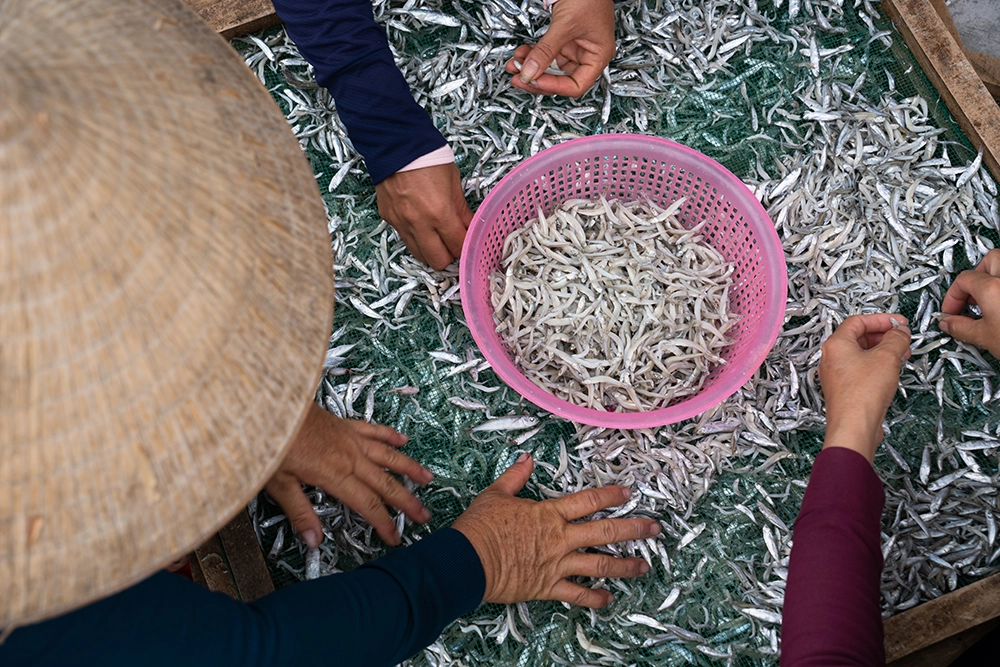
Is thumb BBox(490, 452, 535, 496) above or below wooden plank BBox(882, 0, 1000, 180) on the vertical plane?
below

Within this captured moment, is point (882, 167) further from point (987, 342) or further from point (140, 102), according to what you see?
point (140, 102)

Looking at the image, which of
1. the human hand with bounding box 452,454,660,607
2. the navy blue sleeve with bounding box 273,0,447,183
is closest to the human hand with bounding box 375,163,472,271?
the navy blue sleeve with bounding box 273,0,447,183

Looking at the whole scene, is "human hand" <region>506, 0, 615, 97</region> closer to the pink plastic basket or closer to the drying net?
the drying net

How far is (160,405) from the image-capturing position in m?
0.71

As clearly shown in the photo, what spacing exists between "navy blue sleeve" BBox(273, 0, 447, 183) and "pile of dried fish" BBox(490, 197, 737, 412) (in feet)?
1.08

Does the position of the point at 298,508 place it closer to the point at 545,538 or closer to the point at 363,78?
the point at 545,538

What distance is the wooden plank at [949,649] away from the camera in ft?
4.86

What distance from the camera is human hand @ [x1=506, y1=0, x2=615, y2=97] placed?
5.22ft

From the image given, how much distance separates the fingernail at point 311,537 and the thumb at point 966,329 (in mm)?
1440

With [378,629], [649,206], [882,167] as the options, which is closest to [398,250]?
[649,206]

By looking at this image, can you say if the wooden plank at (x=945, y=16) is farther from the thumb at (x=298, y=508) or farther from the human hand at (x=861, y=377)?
the thumb at (x=298, y=508)

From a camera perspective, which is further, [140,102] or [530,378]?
[530,378]

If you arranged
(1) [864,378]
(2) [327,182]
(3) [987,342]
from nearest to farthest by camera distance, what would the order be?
(1) [864,378]
(3) [987,342]
(2) [327,182]

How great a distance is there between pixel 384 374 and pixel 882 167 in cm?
129
